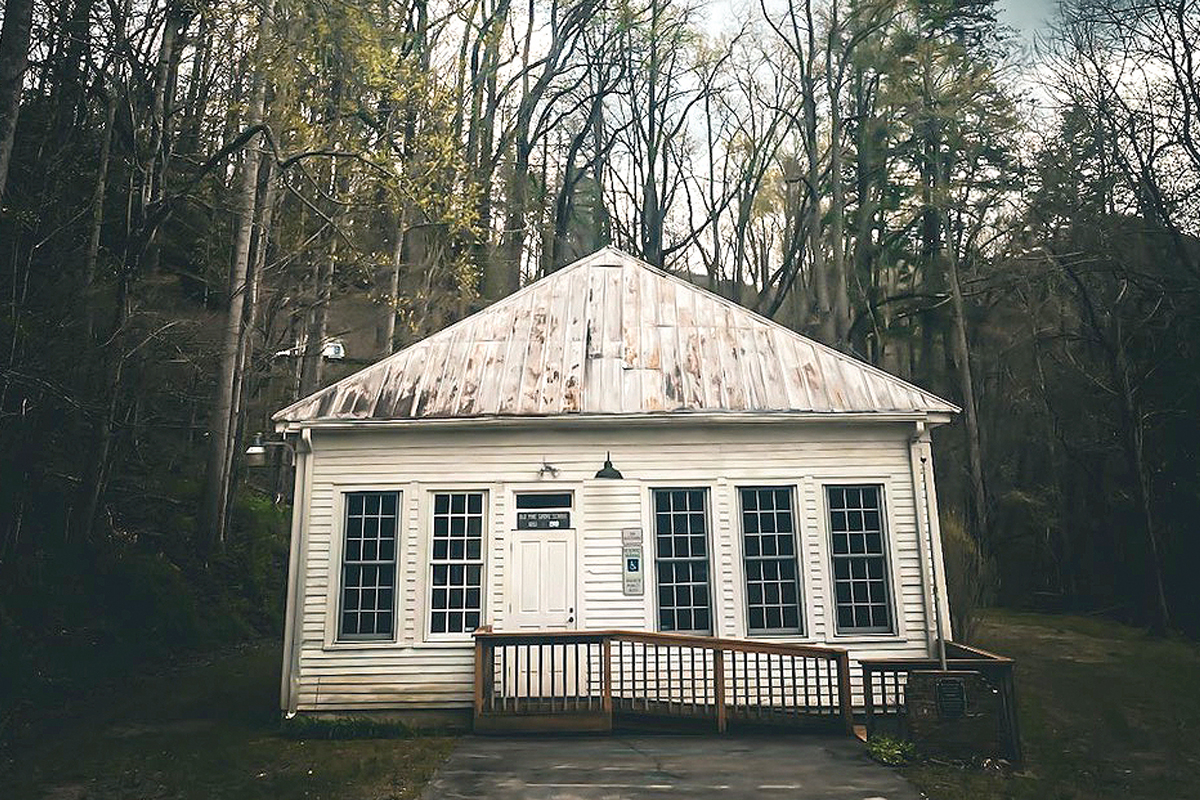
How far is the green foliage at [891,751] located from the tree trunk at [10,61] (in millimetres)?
10543

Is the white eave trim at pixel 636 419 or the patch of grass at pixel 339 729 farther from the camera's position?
the white eave trim at pixel 636 419

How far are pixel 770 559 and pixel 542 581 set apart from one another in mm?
2916

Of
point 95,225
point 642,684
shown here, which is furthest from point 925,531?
point 95,225

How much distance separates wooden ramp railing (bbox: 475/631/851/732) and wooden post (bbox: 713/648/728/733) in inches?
0.5

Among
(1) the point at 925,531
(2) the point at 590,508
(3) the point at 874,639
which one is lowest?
Result: (3) the point at 874,639

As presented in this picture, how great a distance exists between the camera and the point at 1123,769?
29.6ft

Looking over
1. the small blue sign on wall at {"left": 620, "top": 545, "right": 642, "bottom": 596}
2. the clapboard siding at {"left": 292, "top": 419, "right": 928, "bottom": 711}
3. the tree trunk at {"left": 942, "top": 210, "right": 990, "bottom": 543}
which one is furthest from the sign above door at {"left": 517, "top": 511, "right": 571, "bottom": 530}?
the tree trunk at {"left": 942, "top": 210, "right": 990, "bottom": 543}

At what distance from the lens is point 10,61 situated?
8344 mm

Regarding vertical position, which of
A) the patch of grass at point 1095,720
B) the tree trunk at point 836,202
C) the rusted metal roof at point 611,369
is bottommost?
the patch of grass at point 1095,720

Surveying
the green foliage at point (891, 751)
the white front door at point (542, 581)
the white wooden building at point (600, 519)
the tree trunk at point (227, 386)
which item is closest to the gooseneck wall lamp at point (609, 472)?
the white wooden building at point (600, 519)

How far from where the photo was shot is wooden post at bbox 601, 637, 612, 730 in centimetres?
952

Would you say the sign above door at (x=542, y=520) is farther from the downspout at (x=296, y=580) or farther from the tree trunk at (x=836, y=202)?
the tree trunk at (x=836, y=202)

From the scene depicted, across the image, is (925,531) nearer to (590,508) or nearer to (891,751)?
(891,751)

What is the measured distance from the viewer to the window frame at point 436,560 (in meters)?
10.4
